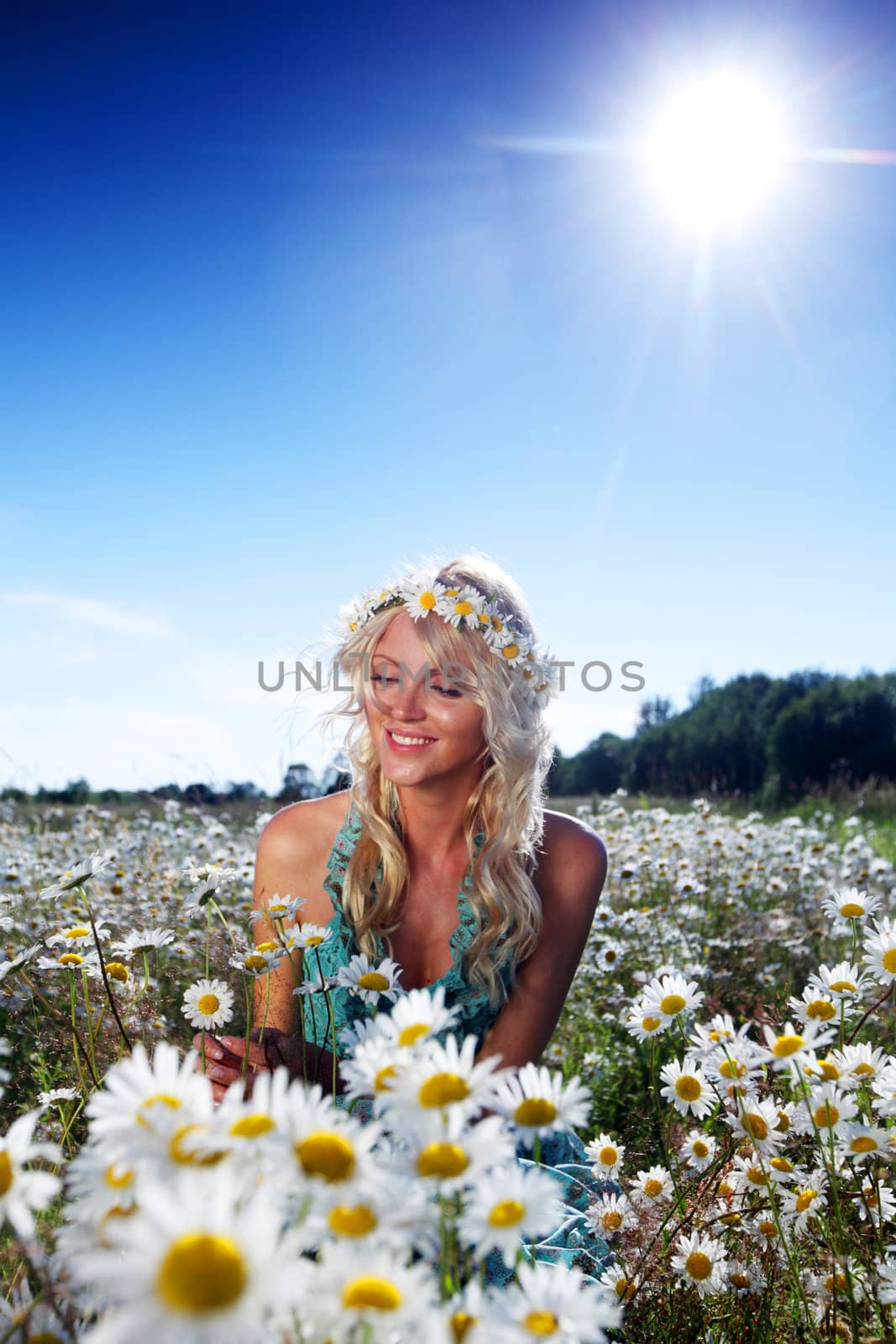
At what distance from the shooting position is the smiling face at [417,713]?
10.3 ft

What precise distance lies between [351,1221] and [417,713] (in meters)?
2.39

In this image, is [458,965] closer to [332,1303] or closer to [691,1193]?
[691,1193]

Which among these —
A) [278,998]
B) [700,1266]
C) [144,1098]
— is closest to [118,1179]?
[144,1098]

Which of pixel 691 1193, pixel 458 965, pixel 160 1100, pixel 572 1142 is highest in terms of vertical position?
pixel 160 1100

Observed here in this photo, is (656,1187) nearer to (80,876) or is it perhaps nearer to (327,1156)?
(80,876)

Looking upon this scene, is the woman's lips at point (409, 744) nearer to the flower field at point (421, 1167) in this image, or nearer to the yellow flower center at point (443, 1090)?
the flower field at point (421, 1167)

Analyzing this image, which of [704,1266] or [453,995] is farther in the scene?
[453,995]

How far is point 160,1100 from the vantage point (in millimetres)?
806

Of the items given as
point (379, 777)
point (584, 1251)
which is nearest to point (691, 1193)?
point (584, 1251)

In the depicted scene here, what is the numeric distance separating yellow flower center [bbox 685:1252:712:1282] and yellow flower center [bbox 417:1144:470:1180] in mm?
1286

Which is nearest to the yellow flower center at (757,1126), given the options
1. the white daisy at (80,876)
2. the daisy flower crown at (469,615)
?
the white daisy at (80,876)

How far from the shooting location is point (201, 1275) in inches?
25.3

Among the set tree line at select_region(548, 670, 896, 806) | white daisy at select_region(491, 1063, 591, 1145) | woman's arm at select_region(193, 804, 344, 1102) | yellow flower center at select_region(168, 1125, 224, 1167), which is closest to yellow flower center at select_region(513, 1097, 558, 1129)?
white daisy at select_region(491, 1063, 591, 1145)

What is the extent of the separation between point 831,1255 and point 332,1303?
116 centimetres
